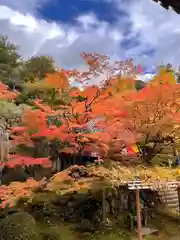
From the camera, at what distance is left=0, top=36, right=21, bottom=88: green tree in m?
24.7

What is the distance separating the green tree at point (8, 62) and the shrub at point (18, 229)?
1667 cm

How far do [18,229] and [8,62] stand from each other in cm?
2003

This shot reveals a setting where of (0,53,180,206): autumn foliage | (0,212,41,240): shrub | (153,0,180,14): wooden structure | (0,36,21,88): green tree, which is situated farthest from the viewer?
(0,36,21,88): green tree

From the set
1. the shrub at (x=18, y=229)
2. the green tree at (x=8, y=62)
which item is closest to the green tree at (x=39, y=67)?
the green tree at (x=8, y=62)

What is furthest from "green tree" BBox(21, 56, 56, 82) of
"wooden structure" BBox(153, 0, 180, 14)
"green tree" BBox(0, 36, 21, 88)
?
"wooden structure" BBox(153, 0, 180, 14)

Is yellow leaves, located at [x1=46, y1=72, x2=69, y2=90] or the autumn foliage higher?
yellow leaves, located at [x1=46, y1=72, x2=69, y2=90]

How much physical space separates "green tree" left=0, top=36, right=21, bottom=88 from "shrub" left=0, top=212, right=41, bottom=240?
54.7ft

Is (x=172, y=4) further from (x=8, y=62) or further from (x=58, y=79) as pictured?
(x=8, y=62)

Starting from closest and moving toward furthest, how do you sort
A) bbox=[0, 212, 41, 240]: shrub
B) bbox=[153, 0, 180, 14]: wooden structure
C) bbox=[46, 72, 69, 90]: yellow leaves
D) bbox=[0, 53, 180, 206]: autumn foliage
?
bbox=[153, 0, 180, 14]: wooden structure
bbox=[0, 212, 41, 240]: shrub
bbox=[0, 53, 180, 206]: autumn foliage
bbox=[46, 72, 69, 90]: yellow leaves

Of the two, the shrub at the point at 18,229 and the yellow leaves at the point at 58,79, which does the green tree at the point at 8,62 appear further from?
the shrub at the point at 18,229

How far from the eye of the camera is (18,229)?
8.87 metres

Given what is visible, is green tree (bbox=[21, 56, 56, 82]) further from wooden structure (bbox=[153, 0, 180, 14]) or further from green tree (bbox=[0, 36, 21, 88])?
wooden structure (bbox=[153, 0, 180, 14])

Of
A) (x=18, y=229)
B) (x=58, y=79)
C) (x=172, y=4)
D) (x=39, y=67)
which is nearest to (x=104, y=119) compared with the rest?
(x=58, y=79)

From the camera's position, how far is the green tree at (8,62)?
2472cm
